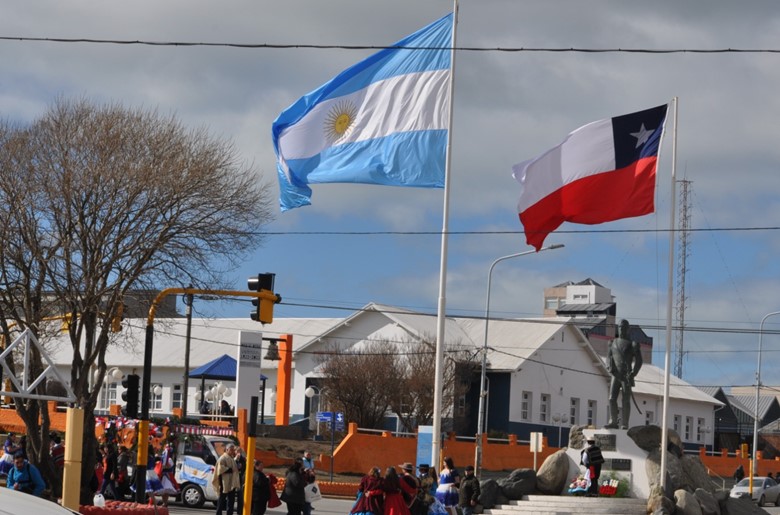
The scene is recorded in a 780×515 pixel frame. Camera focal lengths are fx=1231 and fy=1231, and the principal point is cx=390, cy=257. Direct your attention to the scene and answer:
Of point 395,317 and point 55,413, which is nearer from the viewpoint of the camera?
point 55,413

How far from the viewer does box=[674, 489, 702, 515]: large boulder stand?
91.9 ft

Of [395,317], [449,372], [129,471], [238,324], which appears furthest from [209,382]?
[129,471]

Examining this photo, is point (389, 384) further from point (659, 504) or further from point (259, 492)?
point (259, 492)

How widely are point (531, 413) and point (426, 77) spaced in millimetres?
44242

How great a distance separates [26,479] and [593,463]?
1502 centimetres

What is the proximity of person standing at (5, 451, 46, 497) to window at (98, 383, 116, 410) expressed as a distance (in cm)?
A: 5283

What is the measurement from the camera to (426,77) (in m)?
23.9

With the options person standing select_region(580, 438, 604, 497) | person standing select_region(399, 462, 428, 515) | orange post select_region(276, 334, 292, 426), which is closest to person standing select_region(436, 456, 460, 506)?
person standing select_region(399, 462, 428, 515)

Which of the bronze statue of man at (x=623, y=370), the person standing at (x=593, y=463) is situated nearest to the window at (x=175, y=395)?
the bronze statue of man at (x=623, y=370)

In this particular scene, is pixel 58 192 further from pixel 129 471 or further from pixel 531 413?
pixel 531 413

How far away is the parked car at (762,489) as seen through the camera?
49.9 m

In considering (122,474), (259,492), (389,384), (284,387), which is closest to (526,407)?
(389,384)

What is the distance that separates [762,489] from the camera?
5050cm

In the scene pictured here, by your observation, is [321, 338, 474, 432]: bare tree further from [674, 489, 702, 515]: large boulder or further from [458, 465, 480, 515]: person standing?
[458, 465, 480, 515]: person standing
